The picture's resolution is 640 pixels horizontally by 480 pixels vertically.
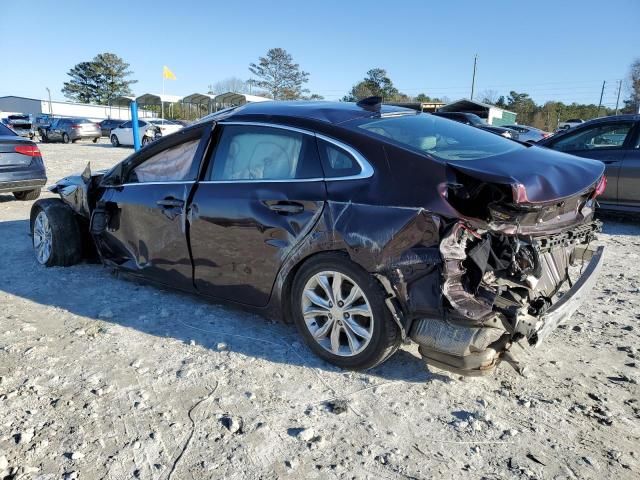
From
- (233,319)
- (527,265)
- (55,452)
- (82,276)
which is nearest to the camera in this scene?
(55,452)

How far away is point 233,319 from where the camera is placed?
13.1 feet

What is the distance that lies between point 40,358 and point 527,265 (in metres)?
3.09

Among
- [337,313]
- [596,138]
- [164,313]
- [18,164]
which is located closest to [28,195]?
[18,164]

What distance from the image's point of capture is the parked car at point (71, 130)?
98.8 ft

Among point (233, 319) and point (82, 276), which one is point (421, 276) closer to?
point (233, 319)

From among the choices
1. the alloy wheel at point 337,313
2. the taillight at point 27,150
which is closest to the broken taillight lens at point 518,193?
the alloy wheel at point 337,313

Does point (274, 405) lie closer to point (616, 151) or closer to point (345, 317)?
point (345, 317)

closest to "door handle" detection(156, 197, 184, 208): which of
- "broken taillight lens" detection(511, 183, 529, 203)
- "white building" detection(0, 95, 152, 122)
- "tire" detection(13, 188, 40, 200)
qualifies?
"broken taillight lens" detection(511, 183, 529, 203)

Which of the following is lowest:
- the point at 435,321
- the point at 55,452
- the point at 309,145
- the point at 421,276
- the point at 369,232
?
the point at 55,452

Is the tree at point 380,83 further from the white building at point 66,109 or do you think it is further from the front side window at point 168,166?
the front side window at point 168,166

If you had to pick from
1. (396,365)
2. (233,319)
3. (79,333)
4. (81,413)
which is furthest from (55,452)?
(396,365)

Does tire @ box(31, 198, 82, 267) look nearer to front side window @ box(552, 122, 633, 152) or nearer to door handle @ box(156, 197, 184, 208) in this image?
door handle @ box(156, 197, 184, 208)

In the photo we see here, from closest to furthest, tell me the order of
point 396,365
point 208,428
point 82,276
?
point 208,428, point 396,365, point 82,276

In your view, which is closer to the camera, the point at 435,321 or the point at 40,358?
the point at 435,321
